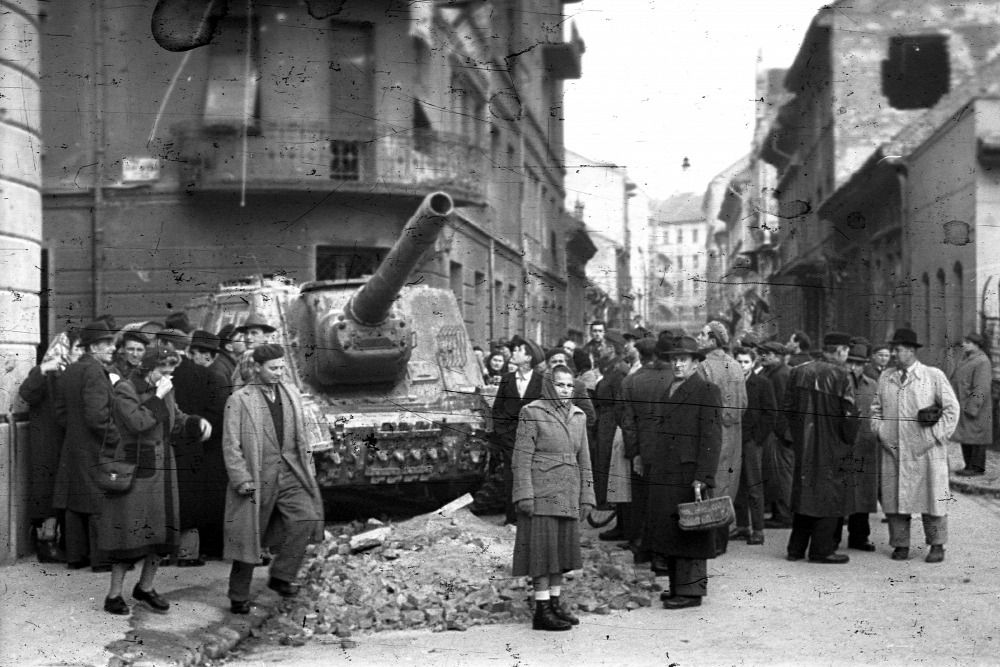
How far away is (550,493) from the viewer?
281 inches

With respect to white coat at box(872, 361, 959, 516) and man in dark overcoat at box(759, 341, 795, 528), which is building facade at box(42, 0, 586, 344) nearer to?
man in dark overcoat at box(759, 341, 795, 528)

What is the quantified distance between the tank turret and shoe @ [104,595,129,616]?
4284 mm

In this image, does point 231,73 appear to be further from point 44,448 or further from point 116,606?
point 116,606

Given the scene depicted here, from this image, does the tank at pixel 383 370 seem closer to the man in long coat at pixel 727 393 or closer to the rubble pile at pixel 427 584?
the rubble pile at pixel 427 584

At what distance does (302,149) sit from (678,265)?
5.34 metres

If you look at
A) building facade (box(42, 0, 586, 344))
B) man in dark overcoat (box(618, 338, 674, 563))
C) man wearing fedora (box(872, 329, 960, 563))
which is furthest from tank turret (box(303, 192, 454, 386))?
man wearing fedora (box(872, 329, 960, 563))

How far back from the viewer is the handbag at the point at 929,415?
935 cm

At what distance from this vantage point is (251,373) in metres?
7.82

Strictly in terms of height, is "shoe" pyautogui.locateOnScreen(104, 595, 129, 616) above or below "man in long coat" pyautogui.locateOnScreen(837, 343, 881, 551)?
below

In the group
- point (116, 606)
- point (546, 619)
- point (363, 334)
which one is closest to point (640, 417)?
point (546, 619)

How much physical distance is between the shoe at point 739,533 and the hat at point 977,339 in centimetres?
526

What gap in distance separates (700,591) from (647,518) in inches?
24.1

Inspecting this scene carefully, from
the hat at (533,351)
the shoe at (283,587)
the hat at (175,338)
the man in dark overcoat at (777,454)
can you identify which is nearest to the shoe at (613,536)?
the man in dark overcoat at (777,454)

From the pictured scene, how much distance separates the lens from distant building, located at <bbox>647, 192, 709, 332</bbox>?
Answer: 8758 millimetres
